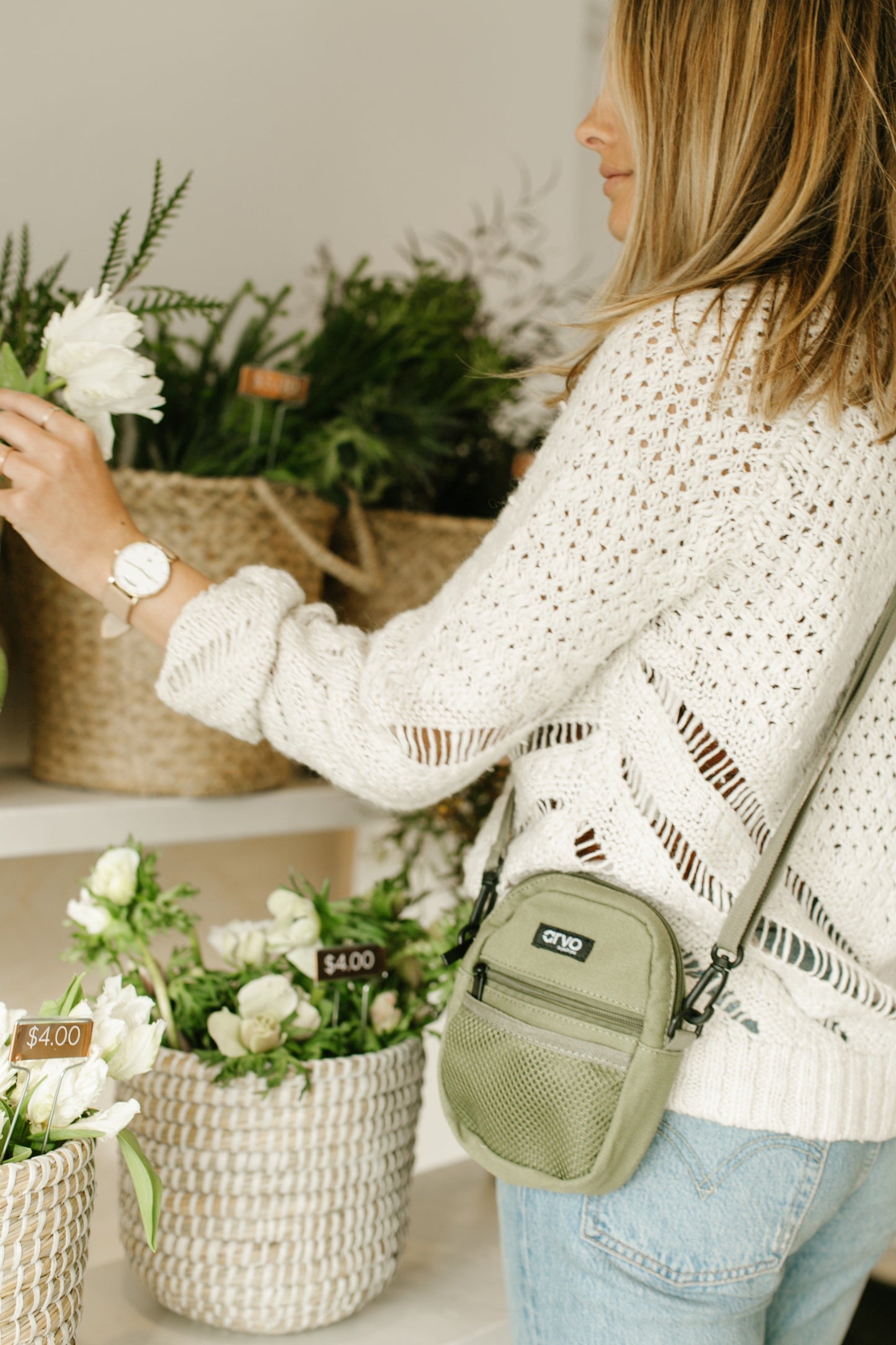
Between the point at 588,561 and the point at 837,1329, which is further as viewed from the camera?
the point at 837,1329

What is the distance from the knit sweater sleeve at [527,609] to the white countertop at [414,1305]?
515mm

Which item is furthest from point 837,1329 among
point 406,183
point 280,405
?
point 406,183

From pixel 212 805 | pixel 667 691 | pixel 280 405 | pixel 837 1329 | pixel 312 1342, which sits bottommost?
pixel 312 1342

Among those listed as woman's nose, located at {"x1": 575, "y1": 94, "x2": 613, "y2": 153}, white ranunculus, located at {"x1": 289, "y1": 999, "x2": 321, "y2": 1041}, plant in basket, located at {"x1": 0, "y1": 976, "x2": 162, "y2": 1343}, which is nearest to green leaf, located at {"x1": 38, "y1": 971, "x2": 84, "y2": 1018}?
plant in basket, located at {"x1": 0, "y1": 976, "x2": 162, "y2": 1343}

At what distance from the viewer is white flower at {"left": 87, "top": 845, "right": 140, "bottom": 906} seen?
96cm

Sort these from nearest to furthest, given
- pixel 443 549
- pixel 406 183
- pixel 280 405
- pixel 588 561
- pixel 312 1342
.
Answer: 1. pixel 588 561
2. pixel 312 1342
3. pixel 280 405
4. pixel 443 549
5. pixel 406 183

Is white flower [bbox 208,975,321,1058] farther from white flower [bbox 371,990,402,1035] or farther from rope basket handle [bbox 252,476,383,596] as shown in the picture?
rope basket handle [bbox 252,476,383,596]

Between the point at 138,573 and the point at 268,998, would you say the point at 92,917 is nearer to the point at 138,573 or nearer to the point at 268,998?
the point at 268,998

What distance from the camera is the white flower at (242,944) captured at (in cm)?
105

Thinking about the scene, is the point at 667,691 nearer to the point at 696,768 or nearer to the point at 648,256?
the point at 696,768

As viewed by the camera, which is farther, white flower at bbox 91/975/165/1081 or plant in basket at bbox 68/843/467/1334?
plant in basket at bbox 68/843/467/1334

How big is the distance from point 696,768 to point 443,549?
57cm

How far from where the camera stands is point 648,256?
0.77 m

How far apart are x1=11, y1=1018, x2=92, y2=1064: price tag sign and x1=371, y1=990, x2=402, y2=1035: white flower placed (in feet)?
1.14
